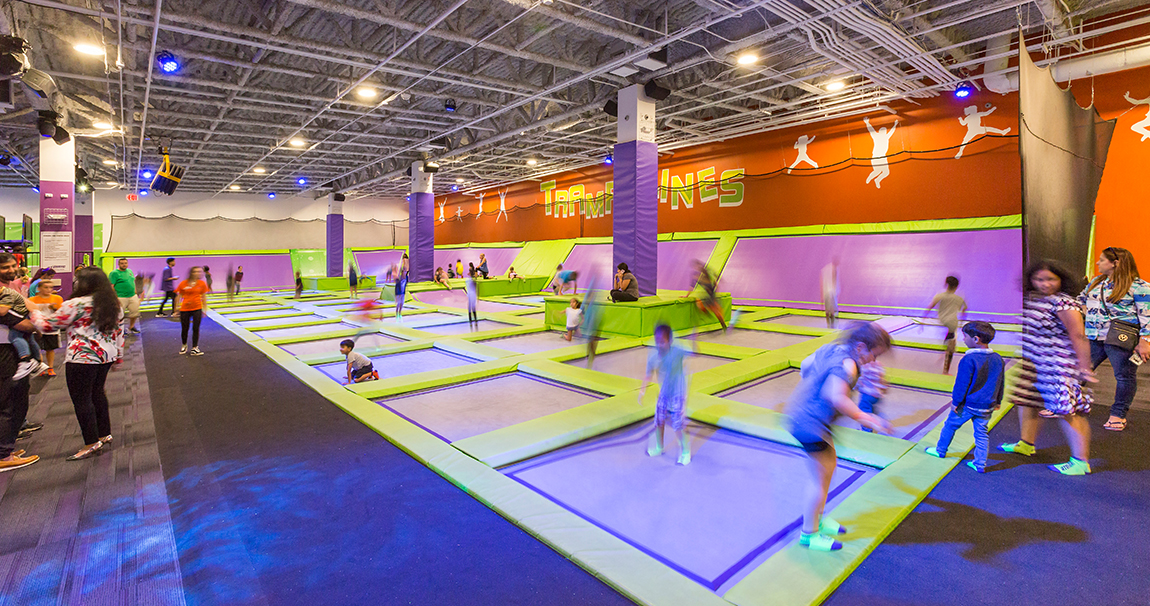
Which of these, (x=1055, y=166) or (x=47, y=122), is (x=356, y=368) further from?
(x=47, y=122)

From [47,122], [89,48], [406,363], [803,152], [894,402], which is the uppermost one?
[803,152]

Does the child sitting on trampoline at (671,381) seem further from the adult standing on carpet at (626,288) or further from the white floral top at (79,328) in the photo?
the adult standing on carpet at (626,288)

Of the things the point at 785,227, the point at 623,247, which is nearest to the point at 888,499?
the point at 623,247

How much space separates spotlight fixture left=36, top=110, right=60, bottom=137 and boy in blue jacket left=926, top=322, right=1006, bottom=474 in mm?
14796

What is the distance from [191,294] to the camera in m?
8.21

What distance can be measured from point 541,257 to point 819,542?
1798 cm

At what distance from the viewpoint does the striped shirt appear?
164 inches

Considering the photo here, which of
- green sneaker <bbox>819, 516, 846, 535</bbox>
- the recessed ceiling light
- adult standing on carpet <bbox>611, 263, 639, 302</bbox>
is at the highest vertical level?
the recessed ceiling light

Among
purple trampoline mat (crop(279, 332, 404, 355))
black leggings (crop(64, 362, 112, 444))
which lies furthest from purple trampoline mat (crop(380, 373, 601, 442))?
purple trampoline mat (crop(279, 332, 404, 355))

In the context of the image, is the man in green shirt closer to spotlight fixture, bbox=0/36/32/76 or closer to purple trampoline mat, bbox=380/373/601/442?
spotlight fixture, bbox=0/36/32/76

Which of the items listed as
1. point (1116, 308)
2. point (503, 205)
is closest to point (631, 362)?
point (1116, 308)

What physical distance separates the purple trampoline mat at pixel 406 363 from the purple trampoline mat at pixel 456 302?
17.7ft

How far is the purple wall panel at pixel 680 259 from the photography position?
591 inches

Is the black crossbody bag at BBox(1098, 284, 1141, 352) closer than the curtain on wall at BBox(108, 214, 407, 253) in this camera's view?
Yes
